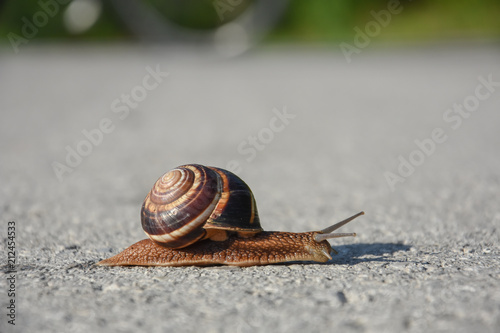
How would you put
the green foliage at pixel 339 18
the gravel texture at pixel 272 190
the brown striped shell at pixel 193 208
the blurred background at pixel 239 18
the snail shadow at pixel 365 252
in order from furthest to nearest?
1. the green foliage at pixel 339 18
2. the blurred background at pixel 239 18
3. the snail shadow at pixel 365 252
4. the brown striped shell at pixel 193 208
5. the gravel texture at pixel 272 190

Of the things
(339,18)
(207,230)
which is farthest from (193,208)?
(339,18)

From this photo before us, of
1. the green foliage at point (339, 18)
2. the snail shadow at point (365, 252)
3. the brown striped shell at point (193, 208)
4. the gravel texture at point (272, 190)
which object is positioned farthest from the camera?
the green foliage at point (339, 18)

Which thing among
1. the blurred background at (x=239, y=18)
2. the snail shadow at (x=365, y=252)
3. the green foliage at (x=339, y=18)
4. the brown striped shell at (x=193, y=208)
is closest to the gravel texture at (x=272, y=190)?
the snail shadow at (x=365, y=252)

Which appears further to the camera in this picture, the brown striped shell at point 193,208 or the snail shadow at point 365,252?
the snail shadow at point 365,252

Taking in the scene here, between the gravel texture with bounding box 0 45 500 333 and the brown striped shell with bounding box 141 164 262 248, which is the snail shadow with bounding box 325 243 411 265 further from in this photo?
the brown striped shell with bounding box 141 164 262 248

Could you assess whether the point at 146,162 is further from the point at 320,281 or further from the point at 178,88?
the point at 178,88

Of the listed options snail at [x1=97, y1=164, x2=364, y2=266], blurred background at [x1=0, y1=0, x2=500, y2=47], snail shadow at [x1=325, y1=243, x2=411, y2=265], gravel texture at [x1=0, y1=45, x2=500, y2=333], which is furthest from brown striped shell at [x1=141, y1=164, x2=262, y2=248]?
blurred background at [x1=0, y1=0, x2=500, y2=47]

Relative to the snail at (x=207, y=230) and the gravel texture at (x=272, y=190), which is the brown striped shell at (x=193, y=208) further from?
the gravel texture at (x=272, y=190)
